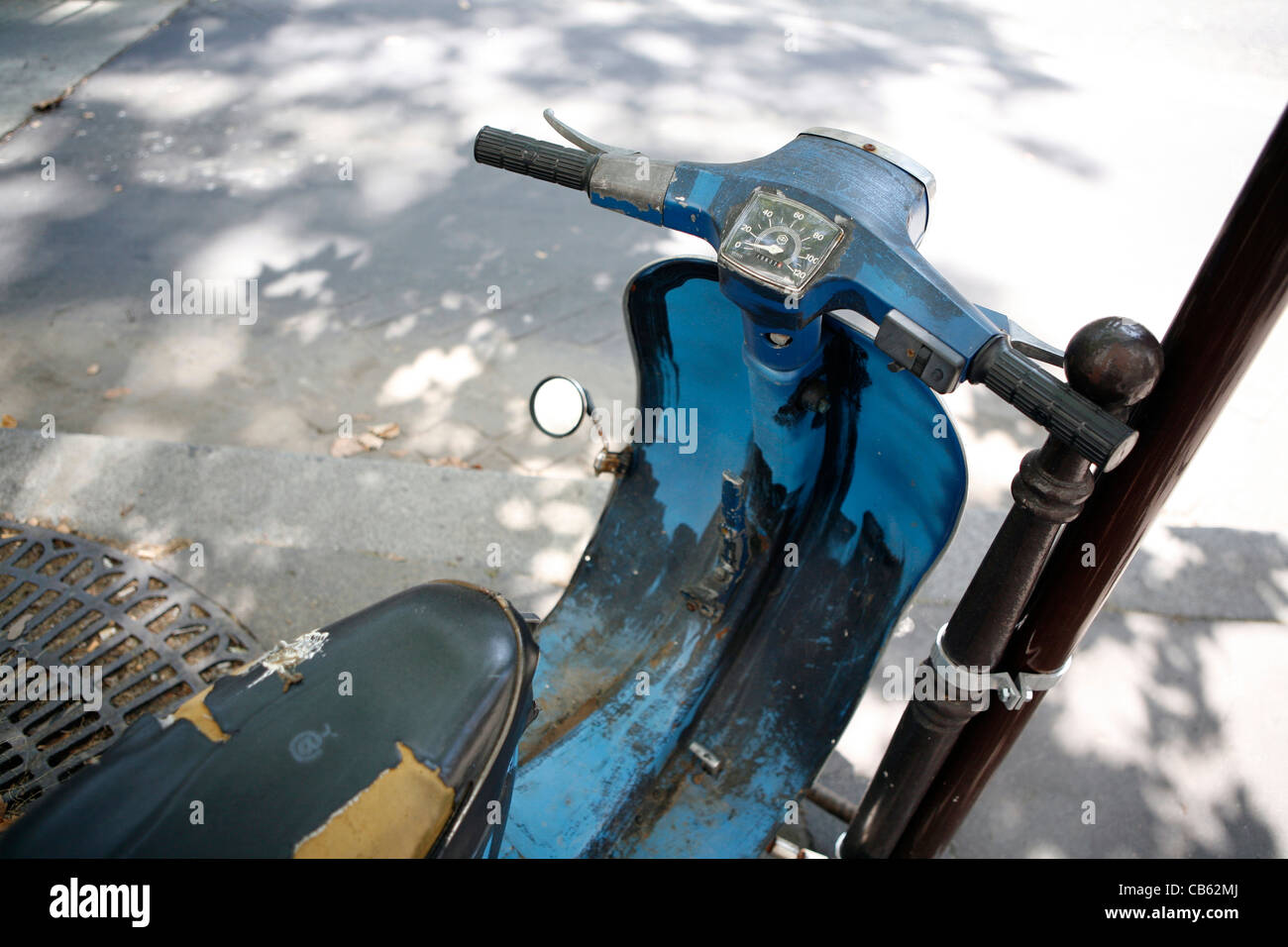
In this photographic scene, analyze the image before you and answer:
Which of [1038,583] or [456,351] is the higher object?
[1038,583]

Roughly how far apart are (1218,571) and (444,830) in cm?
286

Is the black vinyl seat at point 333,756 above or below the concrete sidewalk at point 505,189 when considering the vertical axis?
above

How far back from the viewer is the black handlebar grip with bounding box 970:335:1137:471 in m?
1.11

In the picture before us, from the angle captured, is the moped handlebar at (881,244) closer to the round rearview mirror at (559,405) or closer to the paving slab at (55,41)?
the round rearview mirror at (559,405)

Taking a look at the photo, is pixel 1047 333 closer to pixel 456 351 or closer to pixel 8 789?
pixel 456 351

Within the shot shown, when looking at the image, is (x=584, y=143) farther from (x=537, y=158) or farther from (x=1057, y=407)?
(x=1057, y=407)

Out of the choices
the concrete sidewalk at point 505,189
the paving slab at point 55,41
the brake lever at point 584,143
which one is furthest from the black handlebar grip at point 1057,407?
the paving slab at point 55,41

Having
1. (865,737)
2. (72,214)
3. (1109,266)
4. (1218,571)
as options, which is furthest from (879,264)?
(72,214)

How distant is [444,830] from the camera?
121cm

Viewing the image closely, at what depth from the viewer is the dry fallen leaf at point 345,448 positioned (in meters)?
3.34

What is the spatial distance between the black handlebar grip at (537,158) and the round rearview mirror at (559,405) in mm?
447

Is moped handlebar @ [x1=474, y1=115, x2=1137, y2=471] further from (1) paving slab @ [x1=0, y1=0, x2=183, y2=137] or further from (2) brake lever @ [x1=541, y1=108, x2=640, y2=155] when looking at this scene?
(1) paving slab @ [x1=0, y1=0, x2=183, y2=137]

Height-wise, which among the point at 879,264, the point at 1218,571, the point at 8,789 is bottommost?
the point at 8,789

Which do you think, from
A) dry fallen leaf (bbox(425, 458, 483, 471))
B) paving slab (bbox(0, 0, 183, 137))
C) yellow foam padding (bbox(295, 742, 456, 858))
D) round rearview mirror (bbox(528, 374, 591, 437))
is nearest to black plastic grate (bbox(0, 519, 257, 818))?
dry fallen leaf (bbox(425, 458, 483, 471))
